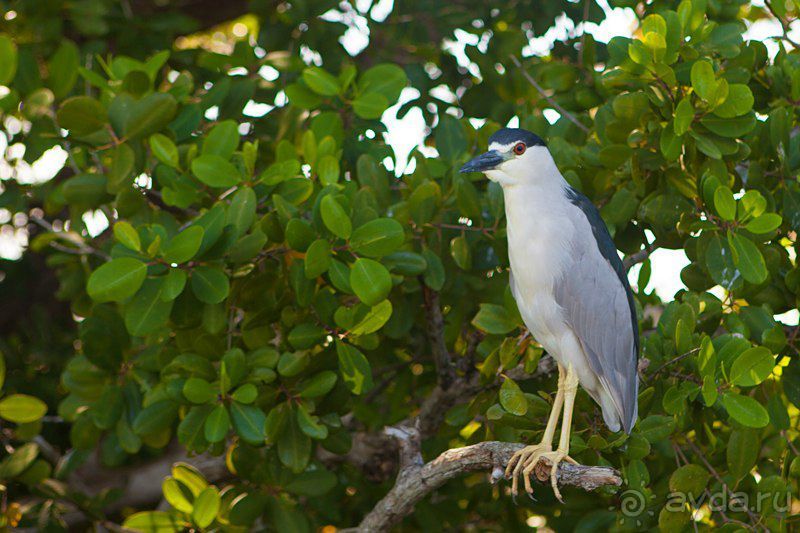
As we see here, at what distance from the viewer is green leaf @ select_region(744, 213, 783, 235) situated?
8.75 feet

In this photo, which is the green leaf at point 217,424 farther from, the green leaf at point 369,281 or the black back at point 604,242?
the black back at point 604,242

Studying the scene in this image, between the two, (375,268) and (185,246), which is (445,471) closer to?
(375,268)

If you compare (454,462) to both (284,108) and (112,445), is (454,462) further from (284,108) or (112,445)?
(284,108)

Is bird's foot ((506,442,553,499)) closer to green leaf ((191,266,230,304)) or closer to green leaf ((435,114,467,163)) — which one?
green leaf ((191,266,230,304))

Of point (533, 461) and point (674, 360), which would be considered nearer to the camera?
point (674, 360)

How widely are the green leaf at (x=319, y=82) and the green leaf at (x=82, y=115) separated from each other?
2.34 ft

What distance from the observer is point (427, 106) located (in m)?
4.55

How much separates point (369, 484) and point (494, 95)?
189 centimetres

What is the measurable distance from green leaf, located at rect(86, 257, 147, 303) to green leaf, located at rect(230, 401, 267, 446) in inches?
20.1

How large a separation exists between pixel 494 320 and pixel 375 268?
479 mm

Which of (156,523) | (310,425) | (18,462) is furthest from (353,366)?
(18,462)

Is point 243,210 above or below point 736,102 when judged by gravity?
below

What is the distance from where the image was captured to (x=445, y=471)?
2.74m

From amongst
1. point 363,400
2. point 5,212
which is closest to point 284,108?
point 363,400
